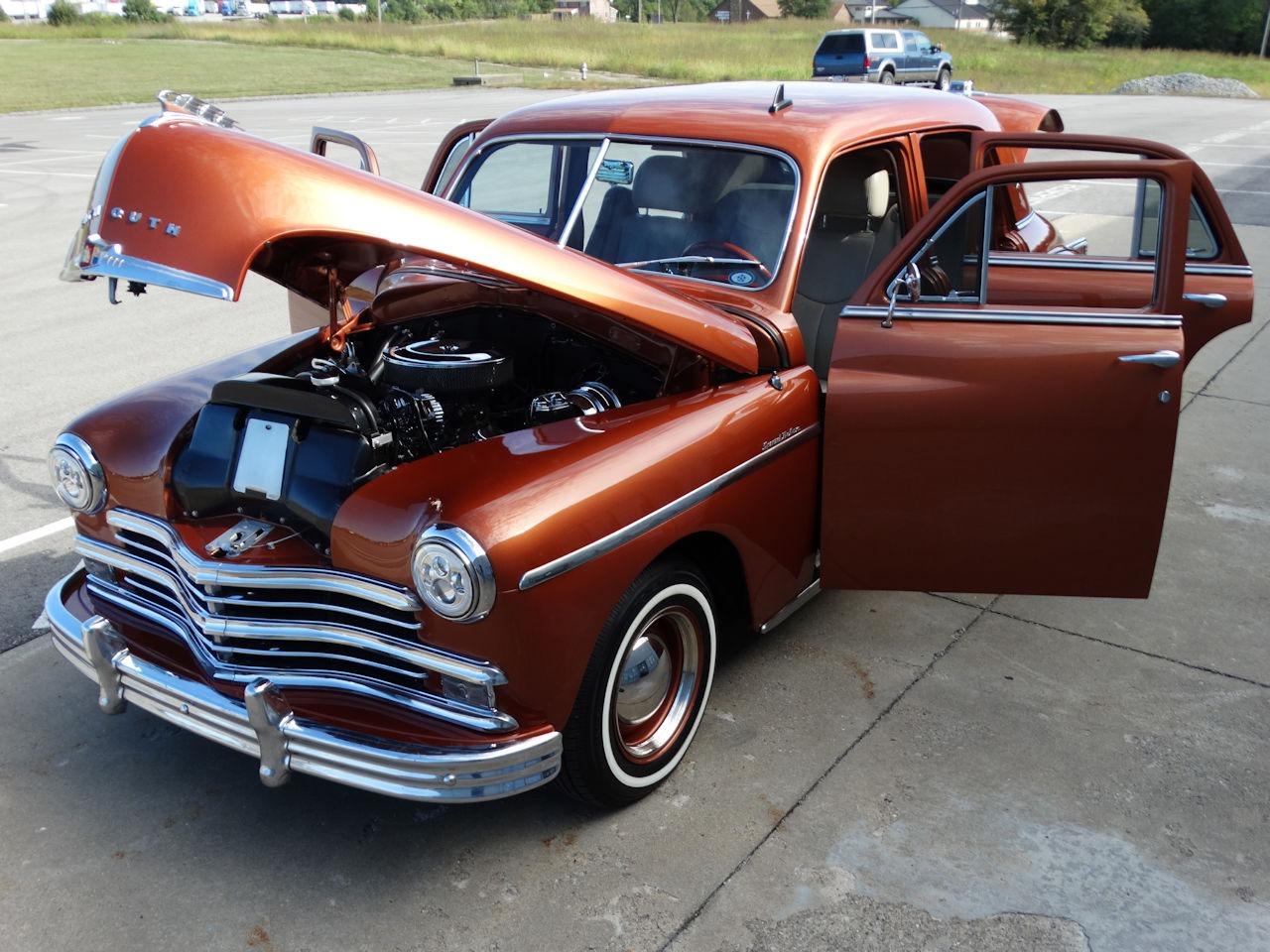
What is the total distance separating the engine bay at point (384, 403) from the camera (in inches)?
119

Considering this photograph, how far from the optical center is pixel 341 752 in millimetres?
2695

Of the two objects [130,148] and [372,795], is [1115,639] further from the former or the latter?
[130,148]

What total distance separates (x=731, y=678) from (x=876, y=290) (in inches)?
54.8

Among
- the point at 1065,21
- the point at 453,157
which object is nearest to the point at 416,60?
the point at 1065,21

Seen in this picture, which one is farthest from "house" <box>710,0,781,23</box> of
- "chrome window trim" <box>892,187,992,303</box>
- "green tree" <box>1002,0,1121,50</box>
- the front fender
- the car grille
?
the car grille

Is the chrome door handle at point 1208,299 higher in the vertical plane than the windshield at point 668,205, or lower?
lower

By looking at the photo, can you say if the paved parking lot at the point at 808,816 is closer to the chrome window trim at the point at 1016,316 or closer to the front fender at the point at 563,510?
the front fender at the point at 563,510

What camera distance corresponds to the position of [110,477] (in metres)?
3.23

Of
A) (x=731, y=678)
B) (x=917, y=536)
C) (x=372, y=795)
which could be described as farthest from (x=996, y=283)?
(x=372, y=795)

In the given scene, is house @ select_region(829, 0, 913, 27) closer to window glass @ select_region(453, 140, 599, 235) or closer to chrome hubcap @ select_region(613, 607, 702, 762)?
window glass @ select_region(453, 140, 599, 235)

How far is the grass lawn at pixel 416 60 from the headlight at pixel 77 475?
24713mm

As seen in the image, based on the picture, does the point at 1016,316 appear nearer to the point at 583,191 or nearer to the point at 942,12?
the point at 583,191

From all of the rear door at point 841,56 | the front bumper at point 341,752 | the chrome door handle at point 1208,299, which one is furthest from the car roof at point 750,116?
the rear door at point 841,56

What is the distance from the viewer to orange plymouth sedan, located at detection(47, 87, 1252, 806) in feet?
8.80
